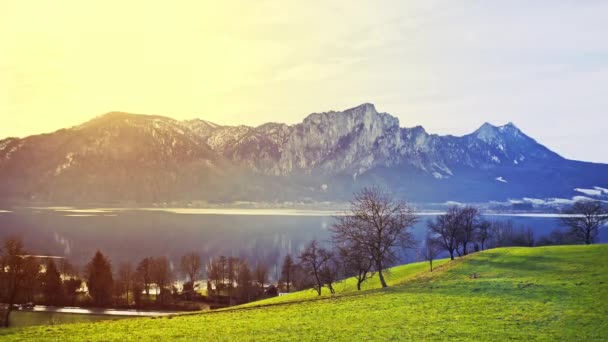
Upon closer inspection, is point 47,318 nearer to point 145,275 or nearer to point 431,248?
point 145,275

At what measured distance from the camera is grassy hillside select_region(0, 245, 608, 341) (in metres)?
25.2

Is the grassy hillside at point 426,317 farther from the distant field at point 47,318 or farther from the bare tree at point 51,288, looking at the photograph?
the bare tree at point 51,288

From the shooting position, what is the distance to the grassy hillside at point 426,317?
2519cm

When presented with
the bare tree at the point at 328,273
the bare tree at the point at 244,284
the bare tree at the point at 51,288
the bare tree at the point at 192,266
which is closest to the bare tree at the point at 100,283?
the bare tree at the point at 51,288

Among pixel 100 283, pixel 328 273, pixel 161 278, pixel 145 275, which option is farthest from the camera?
pixel 161 278

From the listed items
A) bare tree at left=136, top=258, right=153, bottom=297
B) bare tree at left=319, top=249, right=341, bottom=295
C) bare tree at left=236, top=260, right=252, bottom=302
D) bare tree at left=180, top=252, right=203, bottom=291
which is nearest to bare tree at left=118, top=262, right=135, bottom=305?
bare tree at left=136, top=258, right=153, bottom=297

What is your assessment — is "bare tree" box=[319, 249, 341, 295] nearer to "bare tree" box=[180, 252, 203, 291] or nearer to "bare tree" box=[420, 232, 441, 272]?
"bare tree" box=[420, 232, 441, 272]

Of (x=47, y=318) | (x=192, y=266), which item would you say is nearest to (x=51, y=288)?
(x=47, y=318)

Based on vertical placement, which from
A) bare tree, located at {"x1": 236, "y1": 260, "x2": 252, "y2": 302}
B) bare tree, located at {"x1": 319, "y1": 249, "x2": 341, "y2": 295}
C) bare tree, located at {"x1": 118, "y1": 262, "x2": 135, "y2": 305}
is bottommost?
bare tree, located at {"x1": 236, "y1": 260, "x2": 252, "y2": 302}

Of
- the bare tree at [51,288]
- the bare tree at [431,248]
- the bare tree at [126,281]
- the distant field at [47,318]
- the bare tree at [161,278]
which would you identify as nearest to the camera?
the distant field at [47,318]

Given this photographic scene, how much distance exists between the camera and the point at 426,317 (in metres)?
28.6

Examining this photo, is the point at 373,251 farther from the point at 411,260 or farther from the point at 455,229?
the point at 411,260

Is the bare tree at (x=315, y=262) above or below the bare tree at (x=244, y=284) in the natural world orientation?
above

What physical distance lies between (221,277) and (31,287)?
36078 millimetres
